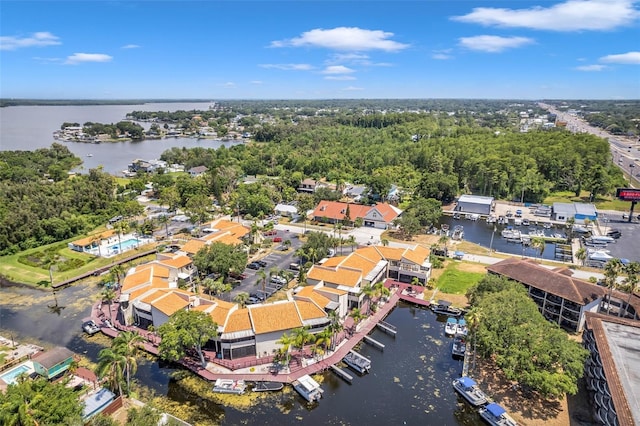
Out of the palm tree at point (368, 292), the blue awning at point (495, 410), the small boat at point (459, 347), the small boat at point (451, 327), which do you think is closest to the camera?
the blue awning at point (495, 410)

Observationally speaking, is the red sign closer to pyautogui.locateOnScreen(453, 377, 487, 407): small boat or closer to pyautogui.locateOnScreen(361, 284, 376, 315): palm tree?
pyautogui.locateOnScreen(361, 284, 376, 315): palm tree

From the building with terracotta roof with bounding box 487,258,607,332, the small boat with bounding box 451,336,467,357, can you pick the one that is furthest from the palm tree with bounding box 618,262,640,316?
the small boat with bounding box 451,336,467,357

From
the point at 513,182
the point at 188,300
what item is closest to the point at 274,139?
the point at 513,182

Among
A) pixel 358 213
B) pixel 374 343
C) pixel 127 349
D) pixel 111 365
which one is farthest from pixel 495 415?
pixel 358 213

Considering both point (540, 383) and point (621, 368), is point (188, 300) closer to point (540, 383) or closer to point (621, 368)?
point (540, 383)

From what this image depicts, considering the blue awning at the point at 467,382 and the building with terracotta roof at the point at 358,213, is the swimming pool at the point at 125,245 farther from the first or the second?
the blue awning at the point at 467,382

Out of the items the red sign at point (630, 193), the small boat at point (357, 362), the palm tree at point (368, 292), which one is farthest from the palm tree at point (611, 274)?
the red sign at point (630, 193)
